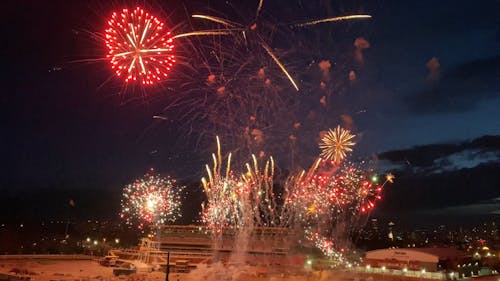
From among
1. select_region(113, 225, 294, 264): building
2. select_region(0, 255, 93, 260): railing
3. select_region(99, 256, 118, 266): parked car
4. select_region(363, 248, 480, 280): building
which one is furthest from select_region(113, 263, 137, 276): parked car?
select_region(363, 248, 480, 280): building

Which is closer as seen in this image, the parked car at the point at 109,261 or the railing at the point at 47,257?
the parked car at the point at 109,261

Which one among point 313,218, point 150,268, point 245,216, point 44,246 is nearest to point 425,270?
point 313,218

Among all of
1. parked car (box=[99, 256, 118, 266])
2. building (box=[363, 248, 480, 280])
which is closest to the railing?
parked car (box=[99, 256, 118, 266])

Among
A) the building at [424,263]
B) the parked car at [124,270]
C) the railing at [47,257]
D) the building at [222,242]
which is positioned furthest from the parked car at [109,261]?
the building at [424,263]

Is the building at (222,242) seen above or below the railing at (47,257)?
above

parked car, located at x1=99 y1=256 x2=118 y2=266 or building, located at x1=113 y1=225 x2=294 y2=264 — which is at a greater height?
building, located at x1=113 y1=225 x2=294 y2=264

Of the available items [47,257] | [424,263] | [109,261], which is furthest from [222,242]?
[424,263]

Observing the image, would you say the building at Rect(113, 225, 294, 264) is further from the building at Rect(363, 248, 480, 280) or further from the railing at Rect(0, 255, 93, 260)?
the building at Rect(363, 248, 480, 280)

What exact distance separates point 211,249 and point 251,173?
17254mm

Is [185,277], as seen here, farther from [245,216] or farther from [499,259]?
[499,259]

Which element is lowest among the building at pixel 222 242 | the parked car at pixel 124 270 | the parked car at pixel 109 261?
the parked car at pixel 124 270

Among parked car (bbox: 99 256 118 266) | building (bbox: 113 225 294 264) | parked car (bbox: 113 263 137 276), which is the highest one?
building (bbox: 113 225 294 264)

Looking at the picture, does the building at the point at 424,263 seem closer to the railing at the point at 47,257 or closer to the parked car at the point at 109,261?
the parked car at the point at 109,261

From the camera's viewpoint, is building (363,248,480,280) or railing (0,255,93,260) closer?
building (363,248,480,280)
